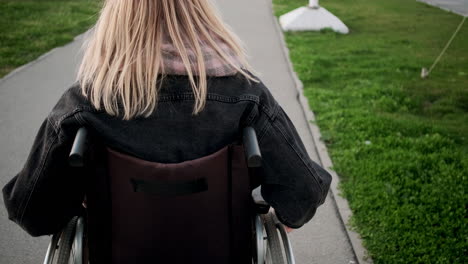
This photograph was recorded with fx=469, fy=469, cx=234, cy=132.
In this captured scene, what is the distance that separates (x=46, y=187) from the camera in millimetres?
1500

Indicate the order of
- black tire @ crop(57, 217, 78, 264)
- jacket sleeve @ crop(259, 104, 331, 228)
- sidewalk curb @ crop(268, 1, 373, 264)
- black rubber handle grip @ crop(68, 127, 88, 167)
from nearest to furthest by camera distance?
black rubber handle grip @ crop(68, 127, 88, 167) → jacket sleeve @ crop(259, 104, 331, 228) → black tire @ crop(57, 217, 78, 264) → sidewalk curb @ crop(268, 1, 373, 264)

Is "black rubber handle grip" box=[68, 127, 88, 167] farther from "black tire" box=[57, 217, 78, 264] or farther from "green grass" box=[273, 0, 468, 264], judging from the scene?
"green grass" box=[273, 0, 468, 264]

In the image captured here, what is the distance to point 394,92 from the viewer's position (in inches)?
225

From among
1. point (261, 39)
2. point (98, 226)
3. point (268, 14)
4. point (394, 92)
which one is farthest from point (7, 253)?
point (268, 14)

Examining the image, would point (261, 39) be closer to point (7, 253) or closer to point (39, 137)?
point (7, 253)

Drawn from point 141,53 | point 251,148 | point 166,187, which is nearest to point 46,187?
point 166,187

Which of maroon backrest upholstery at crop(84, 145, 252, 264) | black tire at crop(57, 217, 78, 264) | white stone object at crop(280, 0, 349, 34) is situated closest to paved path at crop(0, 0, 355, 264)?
white stone object at crop(280, 0, 349, 34)

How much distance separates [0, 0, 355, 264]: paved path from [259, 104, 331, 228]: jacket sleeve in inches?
56.7

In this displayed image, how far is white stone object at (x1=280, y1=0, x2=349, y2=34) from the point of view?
9391 millimetres

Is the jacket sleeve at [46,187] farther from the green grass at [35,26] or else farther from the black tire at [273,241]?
the green grass at [35,26]

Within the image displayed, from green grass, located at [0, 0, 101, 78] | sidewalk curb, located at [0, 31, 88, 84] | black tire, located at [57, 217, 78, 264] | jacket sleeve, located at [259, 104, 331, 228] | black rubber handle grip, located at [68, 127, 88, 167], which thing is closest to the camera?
black rubber handle grip, located at [68, 127, 88, 167]

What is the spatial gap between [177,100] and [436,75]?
19.9 feet

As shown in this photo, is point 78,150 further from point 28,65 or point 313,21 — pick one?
point 313,21

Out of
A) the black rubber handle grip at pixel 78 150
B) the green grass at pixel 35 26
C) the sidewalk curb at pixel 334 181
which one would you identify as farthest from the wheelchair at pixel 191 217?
the green grass at pixel 35 26
